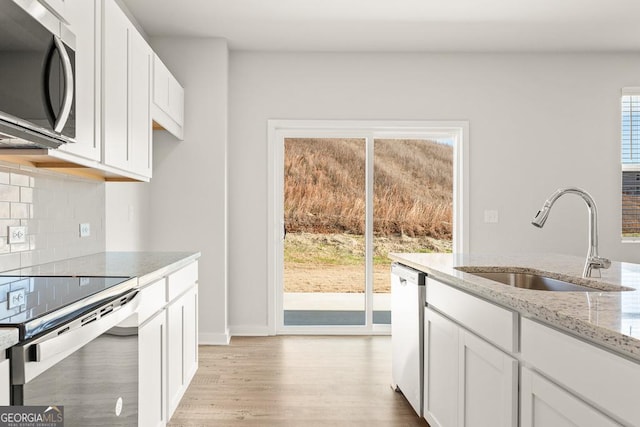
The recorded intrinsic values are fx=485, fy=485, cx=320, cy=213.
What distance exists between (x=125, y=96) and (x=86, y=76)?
512mm

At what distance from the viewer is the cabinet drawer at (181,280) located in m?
2.47

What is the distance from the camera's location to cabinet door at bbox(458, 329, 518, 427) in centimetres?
155

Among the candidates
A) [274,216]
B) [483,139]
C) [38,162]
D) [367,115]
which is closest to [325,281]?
[274,216]

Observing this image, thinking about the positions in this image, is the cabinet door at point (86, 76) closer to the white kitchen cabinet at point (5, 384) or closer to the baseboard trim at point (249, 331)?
the white kitchen cabinet at point (5, 384)

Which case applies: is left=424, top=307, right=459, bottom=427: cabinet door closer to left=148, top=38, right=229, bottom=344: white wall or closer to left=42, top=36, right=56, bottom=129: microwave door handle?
left=42, top=36, right=56, bottom=129: microwave door handle

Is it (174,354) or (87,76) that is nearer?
(87,76)

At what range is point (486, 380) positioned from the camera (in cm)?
174

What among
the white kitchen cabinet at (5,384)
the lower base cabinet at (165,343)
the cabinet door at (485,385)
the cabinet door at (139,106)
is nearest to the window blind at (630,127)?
the cabinet door at (485,385)

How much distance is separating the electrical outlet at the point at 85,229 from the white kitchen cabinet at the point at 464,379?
199cm

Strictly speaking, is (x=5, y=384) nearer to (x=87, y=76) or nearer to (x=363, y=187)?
(x=87, y=76)

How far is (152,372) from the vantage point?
215 cm

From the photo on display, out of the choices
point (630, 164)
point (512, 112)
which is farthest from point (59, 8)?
point (630, 164)

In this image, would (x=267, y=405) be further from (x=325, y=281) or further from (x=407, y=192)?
(x=407, y=192)

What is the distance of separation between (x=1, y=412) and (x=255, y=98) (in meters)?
3.81
